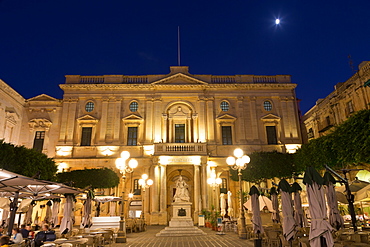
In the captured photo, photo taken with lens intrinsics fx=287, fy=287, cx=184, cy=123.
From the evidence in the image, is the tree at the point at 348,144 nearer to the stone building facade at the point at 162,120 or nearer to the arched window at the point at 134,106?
the stone building facade at the point at 162,120

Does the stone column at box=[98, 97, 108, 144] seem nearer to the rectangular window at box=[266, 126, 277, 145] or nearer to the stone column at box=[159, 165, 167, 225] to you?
the stone column at box=[159, 165, 167, 225]

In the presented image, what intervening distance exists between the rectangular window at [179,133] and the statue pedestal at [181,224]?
11623mm

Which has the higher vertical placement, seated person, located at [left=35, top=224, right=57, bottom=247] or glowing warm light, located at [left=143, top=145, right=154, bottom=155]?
glowing warm light, located at [left=143, top=145, right=154, bottom=155]

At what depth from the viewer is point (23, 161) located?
18.2m

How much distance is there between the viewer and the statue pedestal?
1832cm

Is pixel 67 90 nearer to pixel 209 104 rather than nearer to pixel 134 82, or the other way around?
pixel 134 82

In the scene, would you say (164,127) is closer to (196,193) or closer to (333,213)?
(196,193)

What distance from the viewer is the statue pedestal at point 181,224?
1832 cm

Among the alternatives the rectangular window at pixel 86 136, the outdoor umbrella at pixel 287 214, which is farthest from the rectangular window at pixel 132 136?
the outdoor umbrella at pixel 287 214

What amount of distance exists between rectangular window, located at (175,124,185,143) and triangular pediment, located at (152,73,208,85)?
487 cm

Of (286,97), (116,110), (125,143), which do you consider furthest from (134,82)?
(286,97)

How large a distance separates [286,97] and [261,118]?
3939 millimetres

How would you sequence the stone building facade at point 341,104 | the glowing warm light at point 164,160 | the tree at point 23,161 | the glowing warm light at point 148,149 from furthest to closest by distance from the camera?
1. the glowing warm light at point 148,149
2. the glowing warm light at point 164,160
3. the stone building facade at point 341,104
4. the tree at point 23,161

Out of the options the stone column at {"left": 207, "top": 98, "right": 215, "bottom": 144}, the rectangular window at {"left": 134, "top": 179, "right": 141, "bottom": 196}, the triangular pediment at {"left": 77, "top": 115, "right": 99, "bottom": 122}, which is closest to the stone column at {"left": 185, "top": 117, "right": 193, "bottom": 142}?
the stone column at {"left": 207, "top": 98, "right": 215, "bottom": 144}
